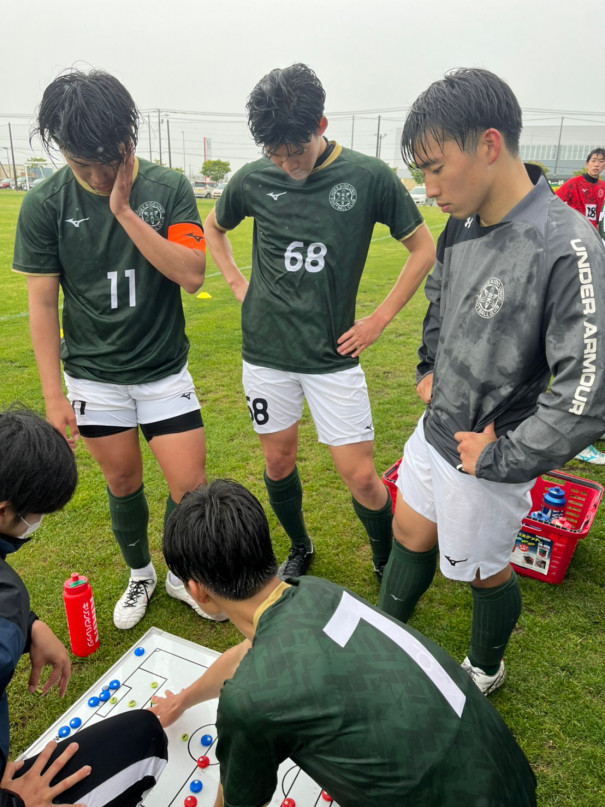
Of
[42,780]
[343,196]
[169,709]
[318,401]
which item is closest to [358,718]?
[42,780]

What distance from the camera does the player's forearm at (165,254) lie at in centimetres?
235

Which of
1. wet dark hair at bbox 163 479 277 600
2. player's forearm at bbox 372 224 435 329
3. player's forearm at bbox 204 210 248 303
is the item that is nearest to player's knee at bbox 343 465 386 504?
player's forearm at bbox 372 224 435 329

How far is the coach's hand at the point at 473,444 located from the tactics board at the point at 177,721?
1339mm

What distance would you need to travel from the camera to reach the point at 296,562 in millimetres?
3299

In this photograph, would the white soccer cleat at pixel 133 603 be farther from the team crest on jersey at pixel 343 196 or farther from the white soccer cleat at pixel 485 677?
the team crest on jersey at pixel 343 196

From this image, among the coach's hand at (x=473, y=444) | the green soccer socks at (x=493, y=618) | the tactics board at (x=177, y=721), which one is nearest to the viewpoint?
the coach's hand at (x=473, y=444)

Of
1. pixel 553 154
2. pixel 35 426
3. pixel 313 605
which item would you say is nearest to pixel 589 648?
pixel 313 605

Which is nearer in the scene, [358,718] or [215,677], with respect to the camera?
[358,718]

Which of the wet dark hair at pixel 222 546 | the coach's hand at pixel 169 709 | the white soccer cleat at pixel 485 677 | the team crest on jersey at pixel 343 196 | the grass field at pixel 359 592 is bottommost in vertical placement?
the grass field at pixel 359 592

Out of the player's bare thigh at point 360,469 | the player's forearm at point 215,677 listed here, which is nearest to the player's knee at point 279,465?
the player's bare thigh at point 360,469

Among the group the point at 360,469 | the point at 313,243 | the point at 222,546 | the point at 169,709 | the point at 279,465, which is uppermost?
the point at 313,243

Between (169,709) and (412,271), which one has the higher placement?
(412,271)

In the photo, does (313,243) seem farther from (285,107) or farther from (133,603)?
(133,603)

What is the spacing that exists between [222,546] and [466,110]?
55.4 inches
